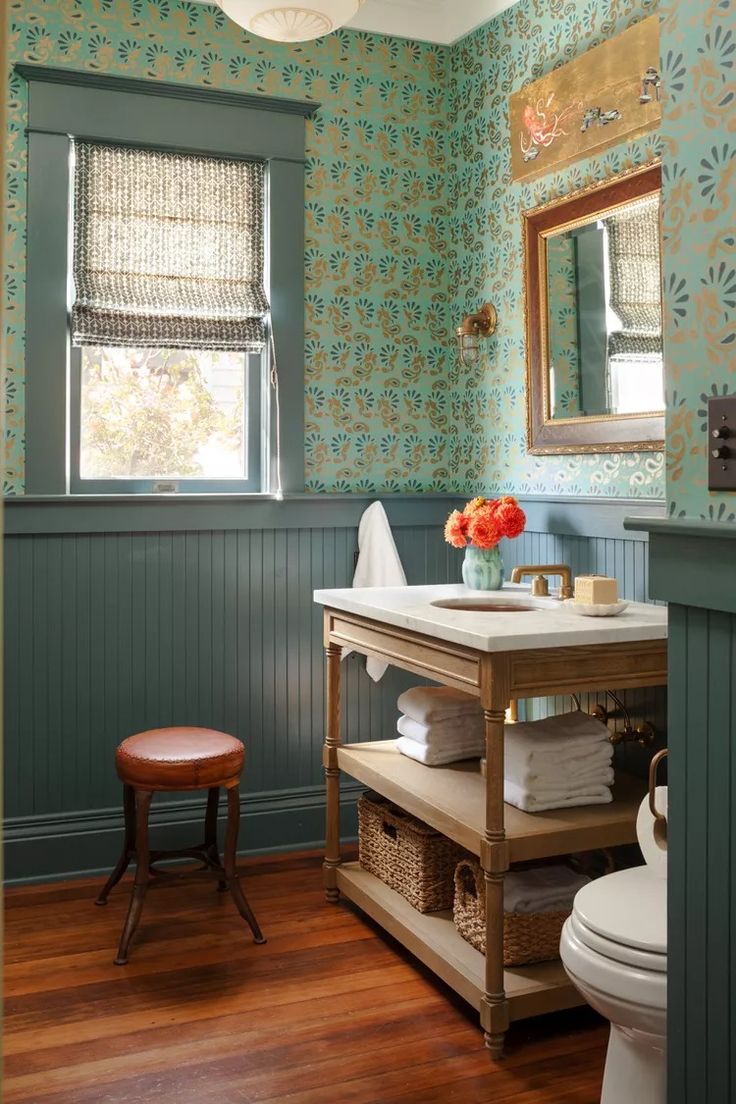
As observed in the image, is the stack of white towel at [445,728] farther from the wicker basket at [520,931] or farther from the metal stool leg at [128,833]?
the metal stool leg at [128,833]

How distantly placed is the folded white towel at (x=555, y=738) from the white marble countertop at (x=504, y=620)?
0.27 m

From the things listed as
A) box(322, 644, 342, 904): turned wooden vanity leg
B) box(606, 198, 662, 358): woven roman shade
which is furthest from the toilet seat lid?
box(606, 198, 662, 358): woven roman shade

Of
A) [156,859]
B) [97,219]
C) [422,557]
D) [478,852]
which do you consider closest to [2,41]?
[478,852]

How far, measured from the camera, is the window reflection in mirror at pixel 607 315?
2701 millimetres

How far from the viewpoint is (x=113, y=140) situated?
331 cm

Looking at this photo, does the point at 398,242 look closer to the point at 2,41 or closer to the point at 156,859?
the point at 156,859

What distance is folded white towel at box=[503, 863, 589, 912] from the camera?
2.45 m

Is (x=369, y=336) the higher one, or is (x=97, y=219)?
(x=97, y=219)

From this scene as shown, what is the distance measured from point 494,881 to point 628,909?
1.54 feet

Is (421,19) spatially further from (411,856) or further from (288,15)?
(411,856)

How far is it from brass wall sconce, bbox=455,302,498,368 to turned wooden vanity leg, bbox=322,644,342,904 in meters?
1.12

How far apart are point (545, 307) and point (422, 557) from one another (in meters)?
1.02

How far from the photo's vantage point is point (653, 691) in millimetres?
2697

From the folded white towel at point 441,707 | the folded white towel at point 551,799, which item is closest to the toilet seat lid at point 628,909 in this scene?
the folded white towel at point 551,799
